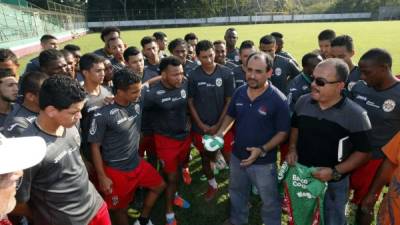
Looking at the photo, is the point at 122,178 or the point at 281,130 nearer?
the point at 281,130

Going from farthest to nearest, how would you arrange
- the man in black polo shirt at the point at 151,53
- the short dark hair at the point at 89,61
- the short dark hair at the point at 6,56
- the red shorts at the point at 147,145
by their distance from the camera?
the man in black polo shirt at the point at 151,53 → the red shorts at the point at 147,145 → the short dark hair at the point at 6,56 → the short dark hair at the point at 89,61

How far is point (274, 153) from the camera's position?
3898 mm

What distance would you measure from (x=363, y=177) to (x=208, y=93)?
8.09 feet

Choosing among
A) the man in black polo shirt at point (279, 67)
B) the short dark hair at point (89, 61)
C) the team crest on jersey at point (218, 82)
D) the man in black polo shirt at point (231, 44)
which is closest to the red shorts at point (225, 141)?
the team crest on jersey at point (218, 82)

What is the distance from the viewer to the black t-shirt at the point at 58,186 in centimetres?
269

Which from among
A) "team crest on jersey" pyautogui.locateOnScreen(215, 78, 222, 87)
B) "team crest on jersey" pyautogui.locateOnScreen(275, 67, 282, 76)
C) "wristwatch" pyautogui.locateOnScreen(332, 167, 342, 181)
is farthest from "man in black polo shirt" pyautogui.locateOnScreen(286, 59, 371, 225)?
"team crest on jersey" pyautogui.locateOnScreen(275, 67, 282, 76)

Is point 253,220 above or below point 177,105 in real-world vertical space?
below

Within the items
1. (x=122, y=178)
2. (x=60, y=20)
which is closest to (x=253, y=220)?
(x=122, y=178)

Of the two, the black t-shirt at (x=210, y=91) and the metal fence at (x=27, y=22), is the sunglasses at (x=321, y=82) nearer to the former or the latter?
the black t-shirt at (x=210, y=91)

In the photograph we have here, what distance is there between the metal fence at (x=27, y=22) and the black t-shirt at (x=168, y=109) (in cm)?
2277

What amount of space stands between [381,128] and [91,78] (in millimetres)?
3686

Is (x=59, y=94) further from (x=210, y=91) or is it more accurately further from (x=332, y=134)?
(x=210, y=91)

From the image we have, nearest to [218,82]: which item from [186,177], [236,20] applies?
[186,177]

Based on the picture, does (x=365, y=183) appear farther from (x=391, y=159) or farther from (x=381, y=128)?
(x=391, y=159)
